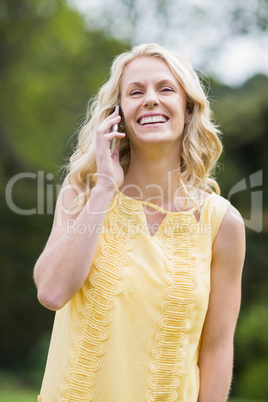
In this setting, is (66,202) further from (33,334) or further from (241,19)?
(241,19)

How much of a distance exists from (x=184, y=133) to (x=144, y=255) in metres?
0.73

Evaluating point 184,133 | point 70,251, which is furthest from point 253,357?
point 70,251

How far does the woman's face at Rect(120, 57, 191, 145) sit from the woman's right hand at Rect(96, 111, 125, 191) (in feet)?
0.30

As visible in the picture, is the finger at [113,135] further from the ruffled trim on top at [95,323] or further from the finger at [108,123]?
the ruffled trim on top at [95,323]

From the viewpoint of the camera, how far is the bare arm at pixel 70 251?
251cm

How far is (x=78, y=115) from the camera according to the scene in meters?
10.8

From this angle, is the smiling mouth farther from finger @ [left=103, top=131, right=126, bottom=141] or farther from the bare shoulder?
the bare shoulder

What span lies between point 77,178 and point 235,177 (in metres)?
9.50

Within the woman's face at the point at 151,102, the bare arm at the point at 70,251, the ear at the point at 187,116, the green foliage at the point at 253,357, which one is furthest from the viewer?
the green foliage at the point at 253,357

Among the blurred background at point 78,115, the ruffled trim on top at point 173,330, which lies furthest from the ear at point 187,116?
the blurred background at point 78,115

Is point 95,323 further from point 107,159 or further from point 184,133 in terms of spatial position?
point 184,133

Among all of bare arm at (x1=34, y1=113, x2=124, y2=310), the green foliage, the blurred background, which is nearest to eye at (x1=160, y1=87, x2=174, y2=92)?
bare arm at (x1=34, y1=113, x2=124, y2=310)

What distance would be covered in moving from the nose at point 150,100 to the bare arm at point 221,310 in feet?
2.06

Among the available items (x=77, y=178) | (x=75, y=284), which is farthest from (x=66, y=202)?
(x=75, y=284)
